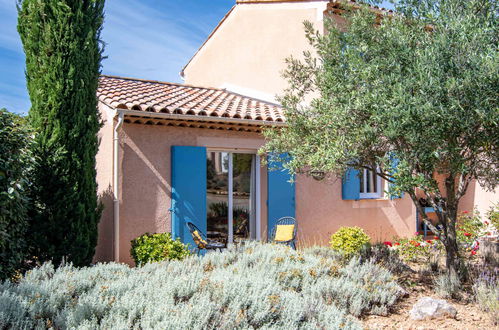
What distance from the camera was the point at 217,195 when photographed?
10.2 m

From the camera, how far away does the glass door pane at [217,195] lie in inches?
399

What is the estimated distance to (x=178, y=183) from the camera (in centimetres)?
935

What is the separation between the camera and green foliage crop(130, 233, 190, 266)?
7.89 meters

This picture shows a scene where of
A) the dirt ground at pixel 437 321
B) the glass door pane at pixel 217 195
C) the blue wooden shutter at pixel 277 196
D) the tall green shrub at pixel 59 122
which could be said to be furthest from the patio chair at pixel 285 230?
the tall green shrub at pixel 59 122

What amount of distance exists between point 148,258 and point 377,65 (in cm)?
521

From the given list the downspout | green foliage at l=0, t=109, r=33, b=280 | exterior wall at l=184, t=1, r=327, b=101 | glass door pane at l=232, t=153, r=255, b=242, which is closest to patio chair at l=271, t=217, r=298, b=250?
glass door pane at l=232, t=153, r=255, b=242

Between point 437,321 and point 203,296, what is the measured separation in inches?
126

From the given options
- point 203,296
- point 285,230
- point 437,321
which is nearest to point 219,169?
point 285,230

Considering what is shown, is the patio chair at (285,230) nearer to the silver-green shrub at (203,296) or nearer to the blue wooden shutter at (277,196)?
the blue wooden shutter at (277,196)

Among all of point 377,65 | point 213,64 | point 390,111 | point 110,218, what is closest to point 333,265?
point 390,111

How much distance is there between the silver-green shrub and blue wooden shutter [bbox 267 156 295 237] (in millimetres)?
3555

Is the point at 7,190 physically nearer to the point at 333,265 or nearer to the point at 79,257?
the point at 79,257

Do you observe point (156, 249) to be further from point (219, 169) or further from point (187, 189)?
point (219, 169)

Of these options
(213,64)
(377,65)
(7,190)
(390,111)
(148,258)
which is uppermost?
(213,64)
